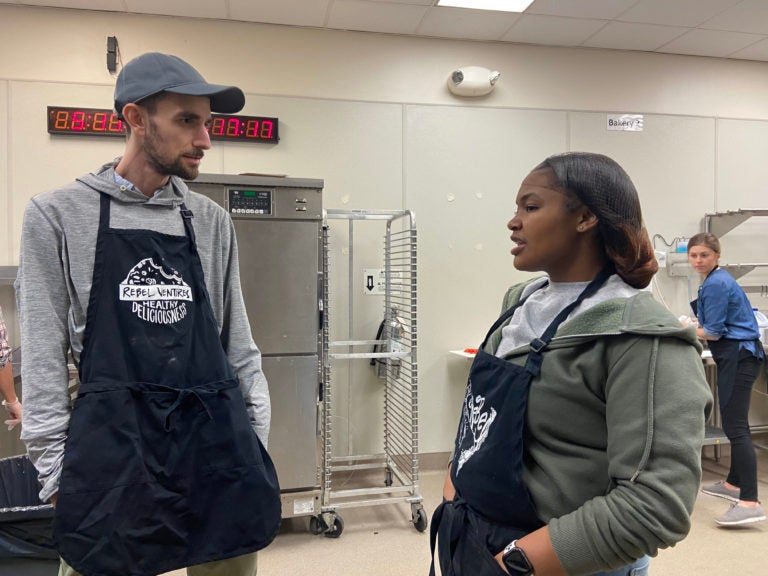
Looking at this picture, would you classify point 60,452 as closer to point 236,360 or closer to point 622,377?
point 236,360

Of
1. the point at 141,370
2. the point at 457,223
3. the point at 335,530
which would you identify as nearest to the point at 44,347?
the point at 141,370

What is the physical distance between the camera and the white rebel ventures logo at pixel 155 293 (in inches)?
43.9

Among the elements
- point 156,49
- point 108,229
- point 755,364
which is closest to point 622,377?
point 108,229

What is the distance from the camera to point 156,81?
44.3 inches

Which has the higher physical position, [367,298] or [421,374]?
[367,298]

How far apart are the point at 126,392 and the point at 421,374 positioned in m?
2.61

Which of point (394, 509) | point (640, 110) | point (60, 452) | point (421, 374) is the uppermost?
point (640, 110)

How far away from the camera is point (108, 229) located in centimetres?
112

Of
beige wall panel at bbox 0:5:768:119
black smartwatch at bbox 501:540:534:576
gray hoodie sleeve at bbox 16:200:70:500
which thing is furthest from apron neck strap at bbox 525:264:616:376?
beige wall panel at bbox 0:5:768:119

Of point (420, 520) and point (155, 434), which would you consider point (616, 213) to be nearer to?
point (155, 434)

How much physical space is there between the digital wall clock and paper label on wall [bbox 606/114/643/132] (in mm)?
2326

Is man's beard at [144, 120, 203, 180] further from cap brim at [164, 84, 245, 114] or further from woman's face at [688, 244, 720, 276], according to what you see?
woman's face at [688, 244, 720, 276]

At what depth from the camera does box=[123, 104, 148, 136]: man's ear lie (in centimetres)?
115

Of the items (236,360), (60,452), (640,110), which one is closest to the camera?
(60,452)
